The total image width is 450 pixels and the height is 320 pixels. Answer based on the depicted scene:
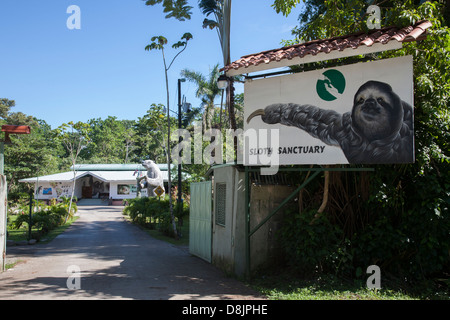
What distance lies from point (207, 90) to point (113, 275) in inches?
822

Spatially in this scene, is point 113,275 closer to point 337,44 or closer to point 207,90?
point 337,44

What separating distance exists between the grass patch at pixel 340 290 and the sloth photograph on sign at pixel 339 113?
7.39 feet

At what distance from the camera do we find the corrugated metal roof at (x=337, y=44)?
6691 millimetres

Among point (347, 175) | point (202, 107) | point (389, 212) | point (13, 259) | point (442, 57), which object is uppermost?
point (202, 107)

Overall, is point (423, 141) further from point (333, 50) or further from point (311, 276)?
point (311, 276)

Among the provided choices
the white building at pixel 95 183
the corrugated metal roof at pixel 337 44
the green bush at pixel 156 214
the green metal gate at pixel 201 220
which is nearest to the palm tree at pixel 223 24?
the green metal gate at pixel 201 220

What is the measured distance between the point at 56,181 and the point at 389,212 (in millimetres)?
42361

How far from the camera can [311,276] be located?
7.79 m

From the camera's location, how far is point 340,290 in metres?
7.09

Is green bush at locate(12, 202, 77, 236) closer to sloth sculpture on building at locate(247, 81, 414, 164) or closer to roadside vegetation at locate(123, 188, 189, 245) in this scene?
roadside vegetation at locate(123, 188, 189, 245)

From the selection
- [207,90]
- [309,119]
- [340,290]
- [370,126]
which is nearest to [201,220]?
[309,119]

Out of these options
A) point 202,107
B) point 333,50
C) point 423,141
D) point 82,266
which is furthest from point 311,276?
point 202,107

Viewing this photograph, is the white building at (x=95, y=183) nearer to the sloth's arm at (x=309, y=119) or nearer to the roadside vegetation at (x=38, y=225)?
the roadside vegetation at (x=38, y=225)

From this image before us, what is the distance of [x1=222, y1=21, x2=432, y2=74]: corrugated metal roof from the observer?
22.0 feet
